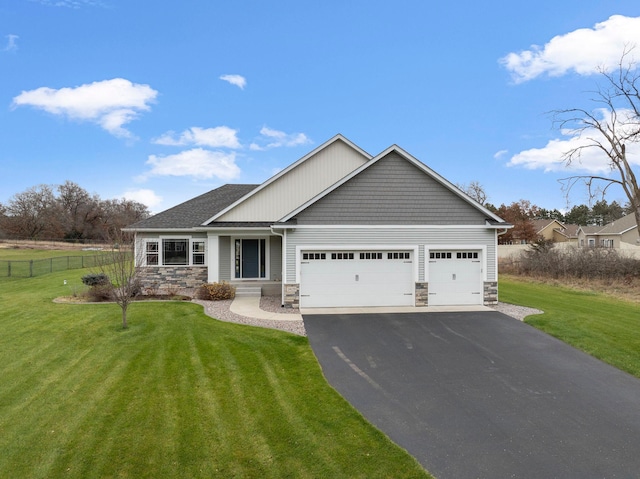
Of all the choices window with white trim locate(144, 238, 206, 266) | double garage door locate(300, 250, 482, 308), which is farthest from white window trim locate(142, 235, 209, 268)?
double garage door locate(300, 250, 482, 308)

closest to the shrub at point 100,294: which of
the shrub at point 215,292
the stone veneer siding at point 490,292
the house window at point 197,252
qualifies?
the shrub at point 215,292

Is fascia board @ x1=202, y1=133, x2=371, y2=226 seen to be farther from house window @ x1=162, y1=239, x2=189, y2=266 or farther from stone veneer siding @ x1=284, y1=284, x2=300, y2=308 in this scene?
stone veneer siding @ x1=284, y1=284, x2=300, y2=308

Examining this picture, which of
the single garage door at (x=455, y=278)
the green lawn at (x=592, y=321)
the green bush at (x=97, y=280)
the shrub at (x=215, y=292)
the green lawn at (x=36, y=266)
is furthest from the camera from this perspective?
the green lawn at (x=36, y=266)

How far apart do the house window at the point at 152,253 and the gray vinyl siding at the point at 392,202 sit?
7.90 metres

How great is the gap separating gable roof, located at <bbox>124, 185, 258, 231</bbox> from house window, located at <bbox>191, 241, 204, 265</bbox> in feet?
2.91

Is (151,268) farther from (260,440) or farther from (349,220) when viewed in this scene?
(260,440)

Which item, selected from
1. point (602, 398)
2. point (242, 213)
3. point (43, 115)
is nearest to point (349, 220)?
point (242, 213)

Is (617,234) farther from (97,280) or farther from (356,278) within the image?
(97,280)

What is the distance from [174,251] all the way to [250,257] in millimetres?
3512

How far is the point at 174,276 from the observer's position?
16.8m

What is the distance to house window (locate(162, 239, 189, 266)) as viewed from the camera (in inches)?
663

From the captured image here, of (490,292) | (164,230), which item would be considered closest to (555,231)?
(490,292)

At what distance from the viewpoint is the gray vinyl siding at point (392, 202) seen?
1309 centimetres

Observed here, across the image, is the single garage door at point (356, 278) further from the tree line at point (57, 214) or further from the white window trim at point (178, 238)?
the tree line at point (57, 214)
